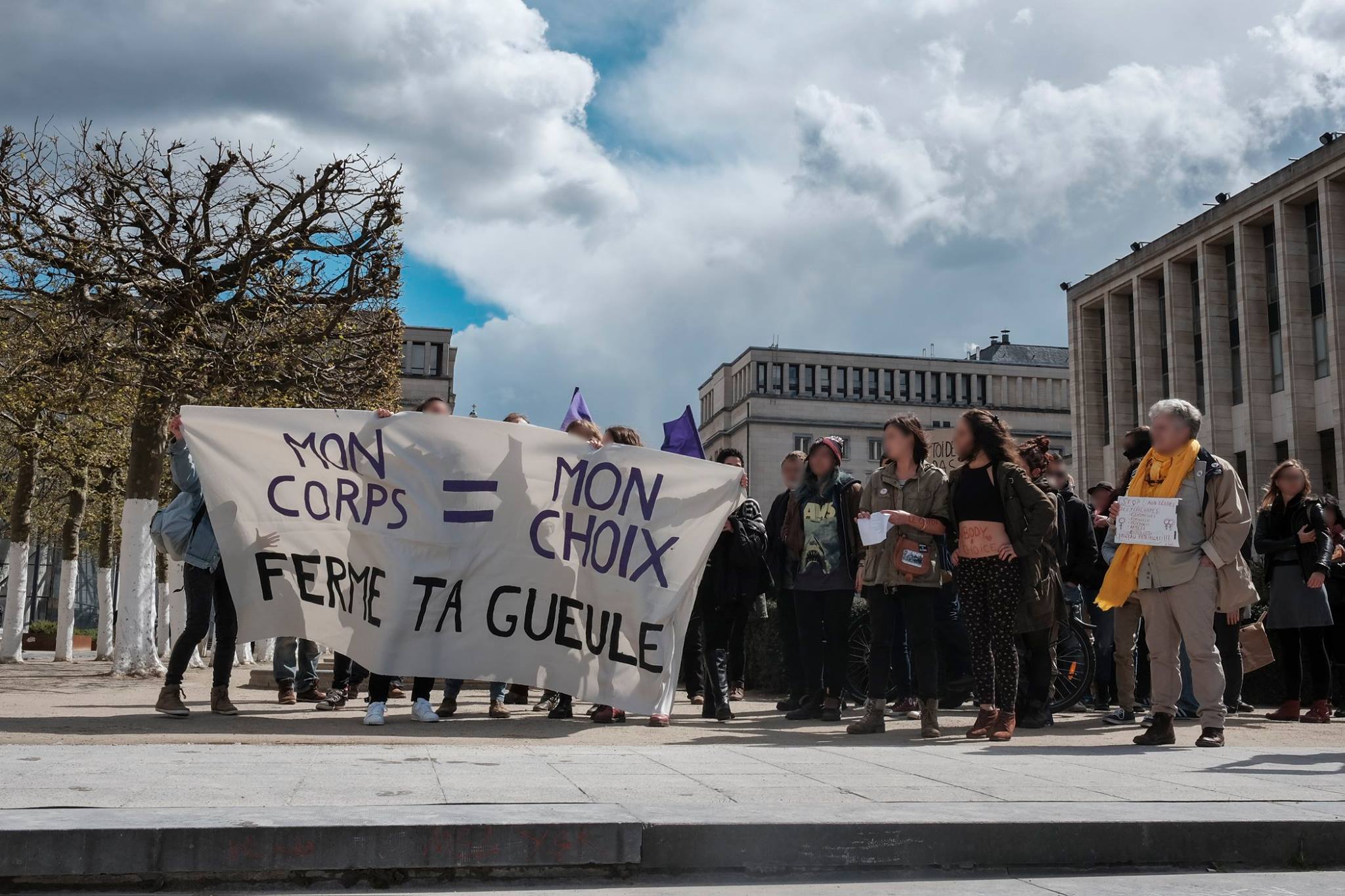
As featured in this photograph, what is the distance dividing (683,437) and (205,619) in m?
4.17

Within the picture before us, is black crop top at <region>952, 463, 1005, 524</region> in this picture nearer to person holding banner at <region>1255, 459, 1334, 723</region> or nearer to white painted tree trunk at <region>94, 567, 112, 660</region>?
person holding banner at <region>1255, 459, 1334, 723</region>

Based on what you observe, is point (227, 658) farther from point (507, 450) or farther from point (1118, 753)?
point (1118, 753)

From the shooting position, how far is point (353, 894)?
4082 millimetres

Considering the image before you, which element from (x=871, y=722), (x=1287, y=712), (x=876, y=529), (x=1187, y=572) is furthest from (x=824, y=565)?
(x=1287, y=712)

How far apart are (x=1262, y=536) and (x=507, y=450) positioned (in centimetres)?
641

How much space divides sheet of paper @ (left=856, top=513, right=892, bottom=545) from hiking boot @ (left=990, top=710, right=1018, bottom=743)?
1.35 m

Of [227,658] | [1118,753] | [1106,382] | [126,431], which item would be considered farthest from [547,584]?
[1106,382]

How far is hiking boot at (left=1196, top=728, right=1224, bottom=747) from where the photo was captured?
304 inches

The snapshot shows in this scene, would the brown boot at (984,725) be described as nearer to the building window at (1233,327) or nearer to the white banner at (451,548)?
the white banner at (451,548)

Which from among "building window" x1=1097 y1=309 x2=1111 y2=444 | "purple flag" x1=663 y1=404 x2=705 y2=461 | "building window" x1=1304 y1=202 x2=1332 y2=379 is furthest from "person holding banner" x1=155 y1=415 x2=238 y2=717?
"building window" x1=1097 y1=309 x2=1111 y2=444

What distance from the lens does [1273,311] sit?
2256 inches

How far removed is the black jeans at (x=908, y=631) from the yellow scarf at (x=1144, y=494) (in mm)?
1114

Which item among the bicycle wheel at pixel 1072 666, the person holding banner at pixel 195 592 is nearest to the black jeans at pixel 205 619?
the person holding banner at pixel 195 592

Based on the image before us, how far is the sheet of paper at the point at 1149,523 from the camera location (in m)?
7.91
